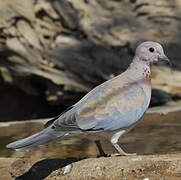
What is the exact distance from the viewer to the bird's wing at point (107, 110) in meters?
4.94

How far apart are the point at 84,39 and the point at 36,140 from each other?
15.5 feet

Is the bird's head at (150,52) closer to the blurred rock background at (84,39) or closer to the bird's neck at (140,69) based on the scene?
the bird's neck at (140,69)

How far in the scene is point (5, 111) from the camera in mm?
11289

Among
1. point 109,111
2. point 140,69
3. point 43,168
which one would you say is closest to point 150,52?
point 140,69

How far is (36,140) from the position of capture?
15.7 ft

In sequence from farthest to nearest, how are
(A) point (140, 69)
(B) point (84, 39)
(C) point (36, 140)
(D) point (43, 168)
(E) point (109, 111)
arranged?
(B) point (84, 39)
(A) point (140, 69)
(E) point (109, 111)
(D) point (43, 168)
(C) point (36, 140)

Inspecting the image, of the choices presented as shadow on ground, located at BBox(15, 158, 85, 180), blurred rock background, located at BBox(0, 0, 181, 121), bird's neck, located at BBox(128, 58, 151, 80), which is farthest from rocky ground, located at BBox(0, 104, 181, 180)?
blurred rock background, located at BBox(0, 0, 181, 121)

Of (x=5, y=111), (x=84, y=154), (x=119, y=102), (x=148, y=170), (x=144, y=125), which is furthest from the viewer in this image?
(x=5, y=111)

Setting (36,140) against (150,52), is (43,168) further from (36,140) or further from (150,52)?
(150,52)

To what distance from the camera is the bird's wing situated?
16.2ft

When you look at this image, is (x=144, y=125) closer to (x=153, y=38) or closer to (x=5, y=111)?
(x=153, y=38)

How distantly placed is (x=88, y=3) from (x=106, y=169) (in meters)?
5.02

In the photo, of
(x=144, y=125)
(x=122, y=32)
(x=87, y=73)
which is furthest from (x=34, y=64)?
(x=144, y=125)

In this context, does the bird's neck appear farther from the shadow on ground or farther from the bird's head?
the shadow on ground
